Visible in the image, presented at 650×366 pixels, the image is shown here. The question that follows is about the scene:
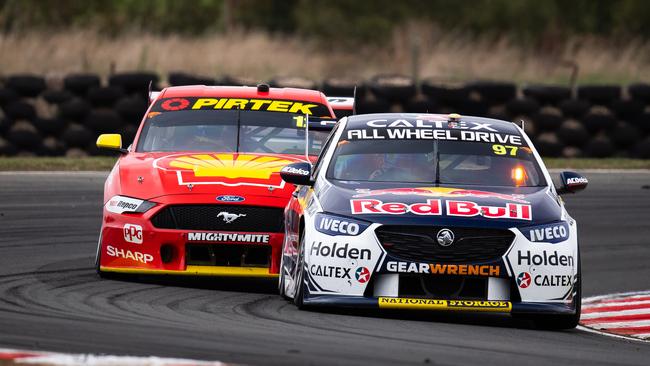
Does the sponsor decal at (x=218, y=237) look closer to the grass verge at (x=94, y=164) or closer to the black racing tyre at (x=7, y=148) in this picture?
the grass verge at (x=94, y=164)

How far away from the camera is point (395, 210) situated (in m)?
8.78

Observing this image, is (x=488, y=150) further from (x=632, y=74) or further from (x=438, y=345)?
(x=632, y=74)

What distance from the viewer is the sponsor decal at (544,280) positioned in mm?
8734

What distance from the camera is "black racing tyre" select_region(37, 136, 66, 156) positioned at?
840 inches

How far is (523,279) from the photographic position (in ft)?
28.7

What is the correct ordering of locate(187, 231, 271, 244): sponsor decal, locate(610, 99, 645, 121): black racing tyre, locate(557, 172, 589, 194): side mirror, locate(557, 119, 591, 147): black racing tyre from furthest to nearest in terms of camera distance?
locate(557, 119, 591, 147): black racing tyre, locate(610, 99, 645, 121): black racing tyre, locate(187, 231, 271, 244): sponsor decal, locate(557, 172, 589, 194): side mirror

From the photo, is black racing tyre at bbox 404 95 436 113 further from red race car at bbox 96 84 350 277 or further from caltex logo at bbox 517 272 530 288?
caltex logo at bbox 517 272 530 288

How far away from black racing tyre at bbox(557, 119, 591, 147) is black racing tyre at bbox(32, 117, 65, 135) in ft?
23.2

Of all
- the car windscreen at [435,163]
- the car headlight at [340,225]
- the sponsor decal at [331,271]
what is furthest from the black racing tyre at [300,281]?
the car windscreen at [435,163]

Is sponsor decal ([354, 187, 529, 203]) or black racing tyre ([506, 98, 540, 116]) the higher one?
sponsor decal ([354, 187, 529, 203])

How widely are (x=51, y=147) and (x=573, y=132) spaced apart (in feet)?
24.4

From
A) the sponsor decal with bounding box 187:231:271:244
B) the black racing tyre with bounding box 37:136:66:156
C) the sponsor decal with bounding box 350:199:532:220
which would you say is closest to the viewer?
the sponsor decal with bounding box 350:199:532:220

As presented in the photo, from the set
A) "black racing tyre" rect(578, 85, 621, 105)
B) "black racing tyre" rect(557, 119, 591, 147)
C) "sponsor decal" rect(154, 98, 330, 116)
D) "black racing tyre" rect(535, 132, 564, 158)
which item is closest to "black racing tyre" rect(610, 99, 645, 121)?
"black racing tyre" rect(578, 85, 621, 105)

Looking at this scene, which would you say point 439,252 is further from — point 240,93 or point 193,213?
point 240,93
